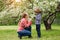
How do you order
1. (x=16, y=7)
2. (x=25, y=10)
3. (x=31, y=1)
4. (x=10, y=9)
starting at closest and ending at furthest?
(x=31, y=1) < (x=25, y=10) < (x=16, y=7) < (x=10, y=9)

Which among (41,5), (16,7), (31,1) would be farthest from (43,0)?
(16,7)

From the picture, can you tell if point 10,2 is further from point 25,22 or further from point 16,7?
point 25,22

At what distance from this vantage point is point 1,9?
979 inches

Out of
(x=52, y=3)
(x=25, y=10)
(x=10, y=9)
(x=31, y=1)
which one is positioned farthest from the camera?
(x=10, y=9)

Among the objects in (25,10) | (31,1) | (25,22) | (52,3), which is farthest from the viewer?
(25,10)

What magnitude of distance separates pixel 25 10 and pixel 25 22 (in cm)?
524

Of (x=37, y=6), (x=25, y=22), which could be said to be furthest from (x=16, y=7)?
(x=25, y=22)

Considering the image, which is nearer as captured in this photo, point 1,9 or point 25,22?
point 25,22

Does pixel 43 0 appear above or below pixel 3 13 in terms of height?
above

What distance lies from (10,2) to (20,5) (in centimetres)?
368

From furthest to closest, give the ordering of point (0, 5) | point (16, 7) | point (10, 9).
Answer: point (0, 5)
point (10, 9)
point (16, 7)

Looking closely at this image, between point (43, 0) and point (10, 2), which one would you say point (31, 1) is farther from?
point (10, 2)

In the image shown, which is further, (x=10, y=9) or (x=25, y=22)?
(x=10, y=9)

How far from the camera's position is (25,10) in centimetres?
2023
